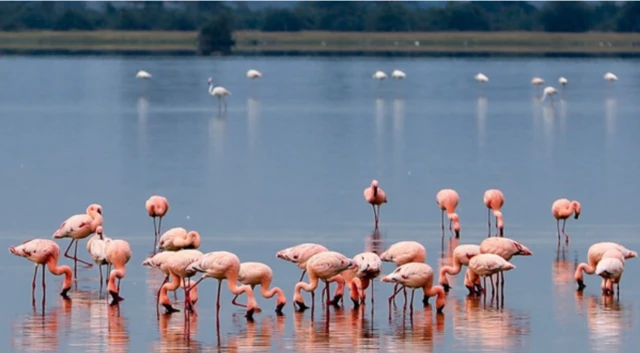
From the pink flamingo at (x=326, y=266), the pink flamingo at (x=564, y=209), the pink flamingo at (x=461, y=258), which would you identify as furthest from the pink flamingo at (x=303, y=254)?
the pink flamingo at (x=564, y=209)

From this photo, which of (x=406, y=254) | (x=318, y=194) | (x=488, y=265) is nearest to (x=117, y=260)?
(x=406, y=254)

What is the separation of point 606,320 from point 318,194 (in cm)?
841

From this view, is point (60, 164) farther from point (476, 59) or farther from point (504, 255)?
point (476, 59)

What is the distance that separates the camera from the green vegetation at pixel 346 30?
109125 millimetres

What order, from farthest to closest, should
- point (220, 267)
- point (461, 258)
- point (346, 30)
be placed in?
point (346, 30) < point (461, 258) < point (220, 267)

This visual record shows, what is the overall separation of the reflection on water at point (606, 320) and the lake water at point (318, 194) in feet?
0.10

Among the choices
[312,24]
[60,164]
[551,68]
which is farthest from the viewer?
[312,24]

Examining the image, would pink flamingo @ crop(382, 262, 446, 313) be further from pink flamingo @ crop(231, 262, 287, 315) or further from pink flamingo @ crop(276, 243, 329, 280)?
pink flamingo @ crop(231, 262, 287, 315)

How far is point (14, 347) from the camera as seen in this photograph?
1159 centimetres

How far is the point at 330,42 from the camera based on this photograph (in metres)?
114

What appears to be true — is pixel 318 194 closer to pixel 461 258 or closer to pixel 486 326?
pixel 461 258

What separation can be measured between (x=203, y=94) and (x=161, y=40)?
209 feet

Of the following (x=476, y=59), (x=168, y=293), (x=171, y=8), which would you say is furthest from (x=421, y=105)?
(x=171, y=8)

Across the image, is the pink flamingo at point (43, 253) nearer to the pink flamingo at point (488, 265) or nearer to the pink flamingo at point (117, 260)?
the pink flamingo at point (117, 260)
